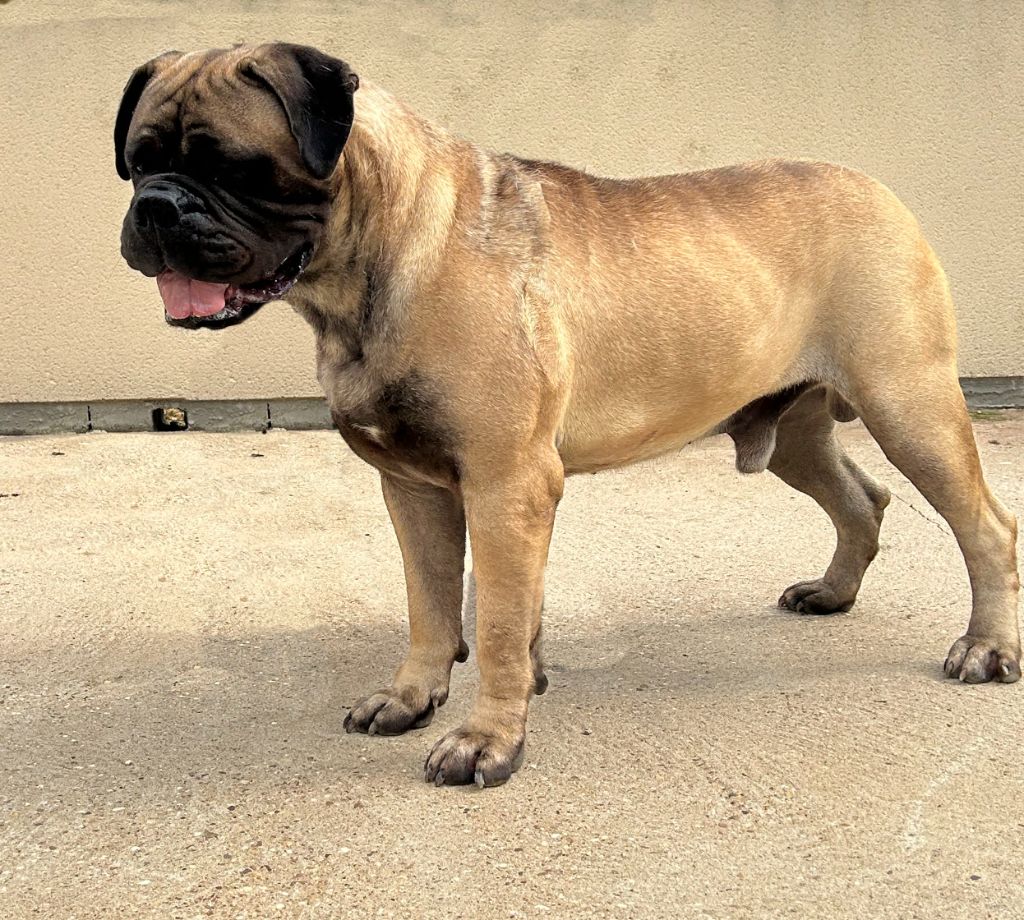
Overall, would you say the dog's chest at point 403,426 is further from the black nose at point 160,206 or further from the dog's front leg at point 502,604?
the black nose at point 160,206

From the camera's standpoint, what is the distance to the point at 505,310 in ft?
10.8

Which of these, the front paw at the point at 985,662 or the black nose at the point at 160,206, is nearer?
the black nose at the point at 160,206

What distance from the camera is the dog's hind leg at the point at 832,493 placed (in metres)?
4.62

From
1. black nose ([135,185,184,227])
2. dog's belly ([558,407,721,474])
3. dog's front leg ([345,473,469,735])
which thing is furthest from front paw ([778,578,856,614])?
black nose ([135,185,184,227])

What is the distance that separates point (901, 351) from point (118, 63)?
480 centimetres

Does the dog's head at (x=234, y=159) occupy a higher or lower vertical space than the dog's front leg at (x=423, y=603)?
higher

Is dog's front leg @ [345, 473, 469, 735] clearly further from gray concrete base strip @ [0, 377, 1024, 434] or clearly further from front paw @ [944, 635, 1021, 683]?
gray concrete base strip @ [0, 377, 1024, 434]

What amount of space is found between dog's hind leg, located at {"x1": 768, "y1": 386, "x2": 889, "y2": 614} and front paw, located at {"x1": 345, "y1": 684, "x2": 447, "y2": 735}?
1.65 m

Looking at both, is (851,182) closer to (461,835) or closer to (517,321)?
(517,321)

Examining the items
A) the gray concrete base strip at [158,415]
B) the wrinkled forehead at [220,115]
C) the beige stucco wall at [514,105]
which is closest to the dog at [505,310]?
the wrinkled forehead at [220,115]

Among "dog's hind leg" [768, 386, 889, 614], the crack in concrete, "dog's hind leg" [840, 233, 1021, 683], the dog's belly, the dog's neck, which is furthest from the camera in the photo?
the crack in concrete

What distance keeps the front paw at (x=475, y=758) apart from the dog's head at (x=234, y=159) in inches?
51.5

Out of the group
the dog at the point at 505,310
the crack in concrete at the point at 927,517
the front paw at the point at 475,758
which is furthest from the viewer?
the crack in concrete at the point at 927,517

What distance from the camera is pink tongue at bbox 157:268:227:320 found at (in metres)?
3.10
